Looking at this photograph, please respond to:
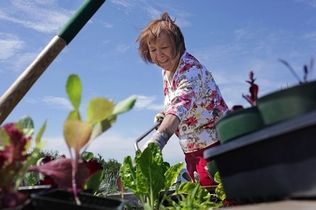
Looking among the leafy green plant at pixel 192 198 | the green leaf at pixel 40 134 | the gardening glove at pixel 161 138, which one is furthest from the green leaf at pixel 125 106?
the gardening glove at pixel 161 138

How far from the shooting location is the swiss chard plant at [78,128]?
1.90 ft

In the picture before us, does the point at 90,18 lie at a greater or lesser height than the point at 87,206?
greater

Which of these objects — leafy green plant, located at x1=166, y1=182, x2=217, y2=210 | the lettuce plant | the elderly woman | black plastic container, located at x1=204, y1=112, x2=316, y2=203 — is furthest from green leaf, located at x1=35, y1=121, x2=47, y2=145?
the elderly woman

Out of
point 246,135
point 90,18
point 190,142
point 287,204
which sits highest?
point 90,18

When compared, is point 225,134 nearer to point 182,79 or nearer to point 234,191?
point 234,191

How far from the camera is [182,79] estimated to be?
2021 millimetres

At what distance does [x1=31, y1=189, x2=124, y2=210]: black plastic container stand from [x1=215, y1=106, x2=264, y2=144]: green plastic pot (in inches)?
8.0

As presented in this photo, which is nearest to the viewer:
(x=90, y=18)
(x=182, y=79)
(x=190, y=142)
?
(x=90, y=18)

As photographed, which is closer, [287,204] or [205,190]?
[287,204]

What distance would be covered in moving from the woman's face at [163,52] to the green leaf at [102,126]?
1686 mm

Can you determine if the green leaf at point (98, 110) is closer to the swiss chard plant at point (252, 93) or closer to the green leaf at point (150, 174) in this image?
the swiss chard plant at point (252, 93)

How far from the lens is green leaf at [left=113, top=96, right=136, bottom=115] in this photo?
1.90ft

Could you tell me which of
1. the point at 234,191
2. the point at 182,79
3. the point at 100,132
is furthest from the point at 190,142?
the point at 100,132

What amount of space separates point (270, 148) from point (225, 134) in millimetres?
86
